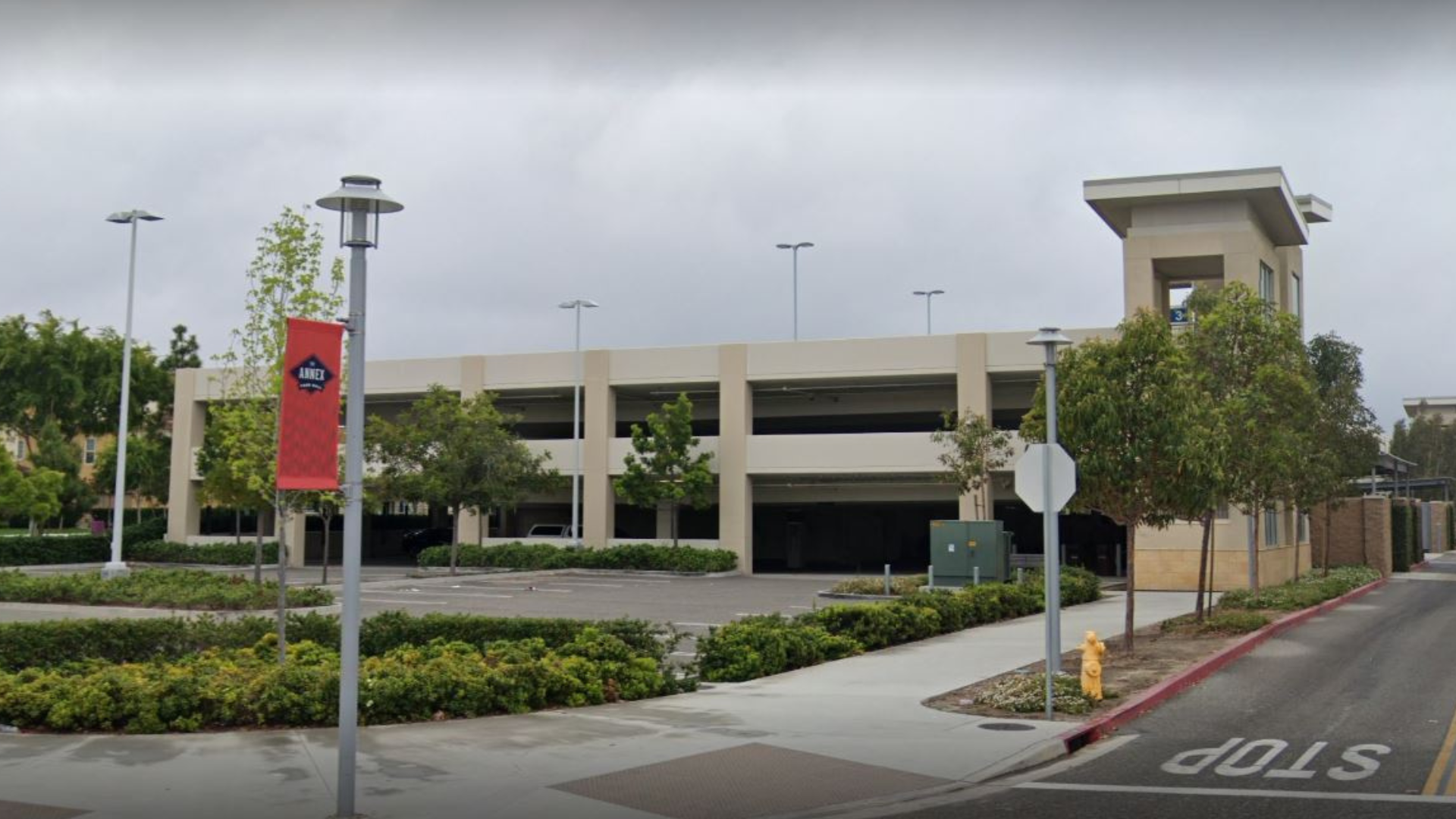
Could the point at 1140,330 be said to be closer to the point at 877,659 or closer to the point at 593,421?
the point at 877,659

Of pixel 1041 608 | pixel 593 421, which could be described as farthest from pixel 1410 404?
pixel 1041 608

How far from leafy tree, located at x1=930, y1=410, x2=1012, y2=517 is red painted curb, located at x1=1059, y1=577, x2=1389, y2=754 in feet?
43.4

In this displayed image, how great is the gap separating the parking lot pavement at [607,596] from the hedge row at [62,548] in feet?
60.4

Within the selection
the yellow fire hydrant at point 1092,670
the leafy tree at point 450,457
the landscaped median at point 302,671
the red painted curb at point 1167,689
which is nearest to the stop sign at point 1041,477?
the yellow fire hydrant at point 1092,670

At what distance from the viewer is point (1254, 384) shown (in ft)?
80.9

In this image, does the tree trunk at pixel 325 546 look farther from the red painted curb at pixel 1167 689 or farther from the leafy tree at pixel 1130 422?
the red painted curb at pixel 1167 689

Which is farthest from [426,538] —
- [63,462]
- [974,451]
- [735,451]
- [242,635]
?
[242,635]

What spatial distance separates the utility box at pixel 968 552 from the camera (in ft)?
105

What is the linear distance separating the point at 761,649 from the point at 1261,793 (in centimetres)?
788

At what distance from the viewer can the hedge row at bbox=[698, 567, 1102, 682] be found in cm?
1628

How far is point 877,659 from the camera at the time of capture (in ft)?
59.2

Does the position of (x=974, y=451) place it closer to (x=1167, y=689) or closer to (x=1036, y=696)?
(x=1167, y=689)

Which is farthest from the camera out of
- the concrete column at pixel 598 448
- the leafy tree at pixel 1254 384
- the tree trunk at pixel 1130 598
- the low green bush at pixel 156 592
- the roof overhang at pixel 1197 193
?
the concrete column at pixel 598 448

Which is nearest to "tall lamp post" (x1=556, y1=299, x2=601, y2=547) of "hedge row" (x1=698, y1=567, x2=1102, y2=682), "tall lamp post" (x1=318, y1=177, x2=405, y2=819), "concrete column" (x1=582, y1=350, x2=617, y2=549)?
"concrete column" (x1=582, y1=350, x2=617, y2=549)
